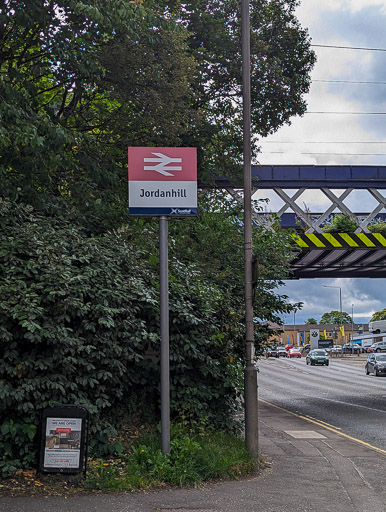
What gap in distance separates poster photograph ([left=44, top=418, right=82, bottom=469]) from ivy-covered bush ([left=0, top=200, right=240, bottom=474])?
36 cm

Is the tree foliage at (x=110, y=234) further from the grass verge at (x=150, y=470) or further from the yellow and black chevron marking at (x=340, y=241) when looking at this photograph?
the yellow and black chevron marking at (x=340, y=241)

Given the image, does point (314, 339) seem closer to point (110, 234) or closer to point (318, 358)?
point (318, 358)

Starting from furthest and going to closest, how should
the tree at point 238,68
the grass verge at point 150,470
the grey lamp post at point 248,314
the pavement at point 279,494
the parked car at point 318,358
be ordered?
the parked car at point 318,358, the tree at point 238,68, the grey lamp post at point 248,314, the grass verge at point 150,470, the pavement at point 279,494

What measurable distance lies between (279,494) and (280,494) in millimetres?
13

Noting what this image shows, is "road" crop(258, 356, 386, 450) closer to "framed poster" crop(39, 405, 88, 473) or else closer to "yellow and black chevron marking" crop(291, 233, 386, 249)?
"yellow and black chevron marking" crop(291, 233, 386, 249)

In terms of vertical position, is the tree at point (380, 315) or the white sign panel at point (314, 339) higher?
the tree at point (380, 315)

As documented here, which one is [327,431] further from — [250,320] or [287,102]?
[287,102]

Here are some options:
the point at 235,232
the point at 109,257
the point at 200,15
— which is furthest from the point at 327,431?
the point at 200,15

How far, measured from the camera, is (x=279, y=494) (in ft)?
27.4

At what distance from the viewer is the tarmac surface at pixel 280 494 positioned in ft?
25.1

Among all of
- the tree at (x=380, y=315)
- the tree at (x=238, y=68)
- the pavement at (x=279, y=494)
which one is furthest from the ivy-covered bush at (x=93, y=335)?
the tree at (x=380, y=315)

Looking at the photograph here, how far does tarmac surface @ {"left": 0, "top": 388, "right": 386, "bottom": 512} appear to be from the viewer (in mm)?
7645

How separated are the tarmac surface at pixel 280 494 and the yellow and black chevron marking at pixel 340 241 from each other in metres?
10.1

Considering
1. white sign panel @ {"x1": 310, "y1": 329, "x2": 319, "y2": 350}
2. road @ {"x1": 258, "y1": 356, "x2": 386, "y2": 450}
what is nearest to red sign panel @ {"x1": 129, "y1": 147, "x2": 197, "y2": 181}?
road @ {"x1": 258, "y1": 356, "x2": 386, "y2": 450}
